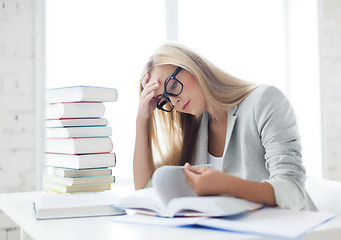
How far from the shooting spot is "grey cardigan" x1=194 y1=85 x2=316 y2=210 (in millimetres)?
1010

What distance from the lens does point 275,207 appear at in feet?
2.98

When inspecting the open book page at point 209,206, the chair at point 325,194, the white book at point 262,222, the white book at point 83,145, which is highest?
the white book at point 83,145

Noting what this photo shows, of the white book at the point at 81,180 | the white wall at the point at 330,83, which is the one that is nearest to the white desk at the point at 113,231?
the white book at the point at 81,180

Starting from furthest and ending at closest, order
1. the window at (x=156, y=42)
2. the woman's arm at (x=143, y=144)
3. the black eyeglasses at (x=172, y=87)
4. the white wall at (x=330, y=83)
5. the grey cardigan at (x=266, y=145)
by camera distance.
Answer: the white wall at (x=330, y=83), the window at (x=156, y=42), the woman's arm at (x=143, y=144), the black eyeglasses at (x=172, y=87), the grey cardigan at (x=266, y=145)

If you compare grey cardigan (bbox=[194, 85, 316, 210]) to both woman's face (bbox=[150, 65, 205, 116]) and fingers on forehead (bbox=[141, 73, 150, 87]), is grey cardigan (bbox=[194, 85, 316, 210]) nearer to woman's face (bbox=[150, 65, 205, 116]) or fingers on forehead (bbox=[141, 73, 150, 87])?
woman's face (bbox=[150, 65, 205, 116])

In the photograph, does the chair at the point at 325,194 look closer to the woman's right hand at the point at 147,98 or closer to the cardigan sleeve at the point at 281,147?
the cardigan sleeve at the point at 281,147

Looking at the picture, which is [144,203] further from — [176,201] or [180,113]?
[180,113]

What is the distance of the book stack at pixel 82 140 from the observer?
49.1 inches

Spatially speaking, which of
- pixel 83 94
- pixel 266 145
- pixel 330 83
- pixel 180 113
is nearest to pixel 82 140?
pixel 83 94

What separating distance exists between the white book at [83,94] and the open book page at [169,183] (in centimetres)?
43

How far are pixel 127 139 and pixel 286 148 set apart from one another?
1493 millimetres

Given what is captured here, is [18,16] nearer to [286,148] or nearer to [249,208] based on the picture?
[286,148]

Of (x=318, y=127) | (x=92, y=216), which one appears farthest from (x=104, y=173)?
(x=318, y=127)

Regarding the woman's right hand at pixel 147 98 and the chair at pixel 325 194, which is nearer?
the chair at pixel 325 194
